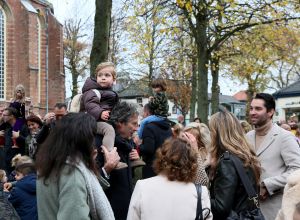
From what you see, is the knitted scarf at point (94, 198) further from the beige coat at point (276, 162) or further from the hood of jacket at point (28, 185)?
the hood of jacket at point (28, 185)

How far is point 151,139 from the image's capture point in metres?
7.23

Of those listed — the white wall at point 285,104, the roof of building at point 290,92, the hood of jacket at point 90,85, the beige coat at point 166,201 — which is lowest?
the white wall at point 285,104

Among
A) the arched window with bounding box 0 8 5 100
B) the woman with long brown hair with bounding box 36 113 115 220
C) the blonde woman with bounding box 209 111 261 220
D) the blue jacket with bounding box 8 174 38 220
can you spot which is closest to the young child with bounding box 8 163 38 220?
the blue jacket with bounding box 8 174 38 220

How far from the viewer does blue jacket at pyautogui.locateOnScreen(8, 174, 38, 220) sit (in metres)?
6.19

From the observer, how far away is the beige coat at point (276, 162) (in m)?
5.32

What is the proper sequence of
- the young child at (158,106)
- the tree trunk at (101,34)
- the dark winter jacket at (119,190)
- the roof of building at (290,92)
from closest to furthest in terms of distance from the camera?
the dark winter jacket at (119,190), the young child at (158,106), the tree trunk at (101,34), the roof of building at (290,92)

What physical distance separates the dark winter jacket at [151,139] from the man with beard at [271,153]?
1.78 meters

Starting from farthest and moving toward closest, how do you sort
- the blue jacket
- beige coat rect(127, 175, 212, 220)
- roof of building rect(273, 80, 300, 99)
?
roof of building rect(273, 80, 300, 99) → the blue jacket → beige coat rect(127, 175, 212, 220)

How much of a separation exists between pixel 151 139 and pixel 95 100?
2.22 m

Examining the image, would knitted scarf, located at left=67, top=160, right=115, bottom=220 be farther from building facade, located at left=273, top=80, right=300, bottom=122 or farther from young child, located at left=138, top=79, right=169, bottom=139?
building facade, located at left=273, top=80, right=300, bottom=122

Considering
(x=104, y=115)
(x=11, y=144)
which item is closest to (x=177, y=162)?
(x=104, y=115)

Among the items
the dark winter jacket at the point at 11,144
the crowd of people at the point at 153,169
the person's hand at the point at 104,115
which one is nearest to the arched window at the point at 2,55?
the dark winter jacket at the point at 11,144

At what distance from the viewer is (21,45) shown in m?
35.8

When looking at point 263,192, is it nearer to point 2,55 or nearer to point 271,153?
point 271,153
